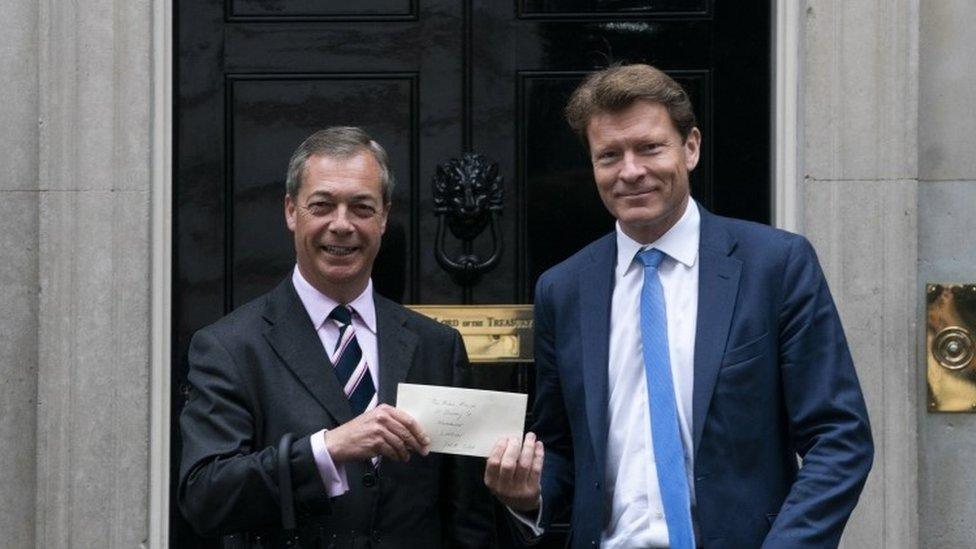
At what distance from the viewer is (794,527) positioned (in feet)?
11.3

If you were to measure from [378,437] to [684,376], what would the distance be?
74 centimetres

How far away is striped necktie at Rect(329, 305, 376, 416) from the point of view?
3.88 m

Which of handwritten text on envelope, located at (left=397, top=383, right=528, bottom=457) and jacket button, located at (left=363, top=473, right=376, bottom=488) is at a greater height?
handwritten text on envelope, located at (left=397, top=383, right=528, bottom=457)

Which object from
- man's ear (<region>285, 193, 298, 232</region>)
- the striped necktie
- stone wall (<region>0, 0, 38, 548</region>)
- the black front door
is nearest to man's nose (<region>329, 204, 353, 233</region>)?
man's ear (<region>285, 193, 298, 232</region>)

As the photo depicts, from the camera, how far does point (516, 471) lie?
12.1 ft

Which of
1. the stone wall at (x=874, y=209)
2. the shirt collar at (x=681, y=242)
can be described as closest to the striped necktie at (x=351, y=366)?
the shirt collar at (x=681, y=242)

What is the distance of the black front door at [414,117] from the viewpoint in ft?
17.3

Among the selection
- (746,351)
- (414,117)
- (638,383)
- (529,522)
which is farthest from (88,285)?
(746,351)

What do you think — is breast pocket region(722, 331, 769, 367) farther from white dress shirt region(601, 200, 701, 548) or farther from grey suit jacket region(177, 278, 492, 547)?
grey suit jacket region(177, 278, 492, 547)

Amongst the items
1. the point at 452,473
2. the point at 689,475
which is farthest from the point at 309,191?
the point at 689,475

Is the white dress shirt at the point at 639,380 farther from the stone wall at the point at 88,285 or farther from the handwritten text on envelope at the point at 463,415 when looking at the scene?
the stone wall at the point at 88,285

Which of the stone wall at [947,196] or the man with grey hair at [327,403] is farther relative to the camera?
the stone wall at [947,196]

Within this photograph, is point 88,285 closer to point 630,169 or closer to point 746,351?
point 630,169

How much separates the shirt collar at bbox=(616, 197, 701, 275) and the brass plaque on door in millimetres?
1447
